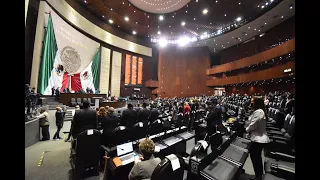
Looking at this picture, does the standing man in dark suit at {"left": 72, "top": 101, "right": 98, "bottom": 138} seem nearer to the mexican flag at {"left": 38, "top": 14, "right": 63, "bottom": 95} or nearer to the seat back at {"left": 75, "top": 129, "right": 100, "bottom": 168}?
the seat back at {"left": 75, "top": 129, "right": 100, "bottom": 168}

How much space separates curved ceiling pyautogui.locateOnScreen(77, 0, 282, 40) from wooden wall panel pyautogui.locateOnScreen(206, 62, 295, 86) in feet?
16.2

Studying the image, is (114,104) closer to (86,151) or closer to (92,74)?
(92,74)

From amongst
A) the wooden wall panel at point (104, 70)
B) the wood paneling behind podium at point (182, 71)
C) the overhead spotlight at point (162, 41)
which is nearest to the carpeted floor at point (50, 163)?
the wooden wall panel at point (104, 70)

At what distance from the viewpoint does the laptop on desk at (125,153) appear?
2165 mm

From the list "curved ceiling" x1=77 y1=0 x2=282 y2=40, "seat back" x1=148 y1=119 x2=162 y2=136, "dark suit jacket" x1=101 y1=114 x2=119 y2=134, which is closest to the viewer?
"dark suit jacket" x1=101 y1=114 x2=119 y2=134

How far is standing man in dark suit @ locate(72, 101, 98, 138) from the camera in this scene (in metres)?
3.11

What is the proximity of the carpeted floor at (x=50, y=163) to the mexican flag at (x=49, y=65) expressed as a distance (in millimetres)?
6293

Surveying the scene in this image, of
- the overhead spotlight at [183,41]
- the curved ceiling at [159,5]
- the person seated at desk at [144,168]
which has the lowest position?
the person seated at desk at [144,168]

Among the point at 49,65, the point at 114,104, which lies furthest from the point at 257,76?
the point at 49,65

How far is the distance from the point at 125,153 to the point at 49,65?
1041cm

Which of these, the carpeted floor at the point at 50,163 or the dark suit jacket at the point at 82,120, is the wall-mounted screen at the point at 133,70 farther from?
the dark suit jacket at the point at 82,120

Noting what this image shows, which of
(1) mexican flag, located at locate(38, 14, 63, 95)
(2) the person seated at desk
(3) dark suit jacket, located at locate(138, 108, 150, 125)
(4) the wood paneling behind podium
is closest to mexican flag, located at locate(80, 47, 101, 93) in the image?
(1) mexican flag, located at locate(38, 14, 63, 95)

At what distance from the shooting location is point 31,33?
9.09 metres
